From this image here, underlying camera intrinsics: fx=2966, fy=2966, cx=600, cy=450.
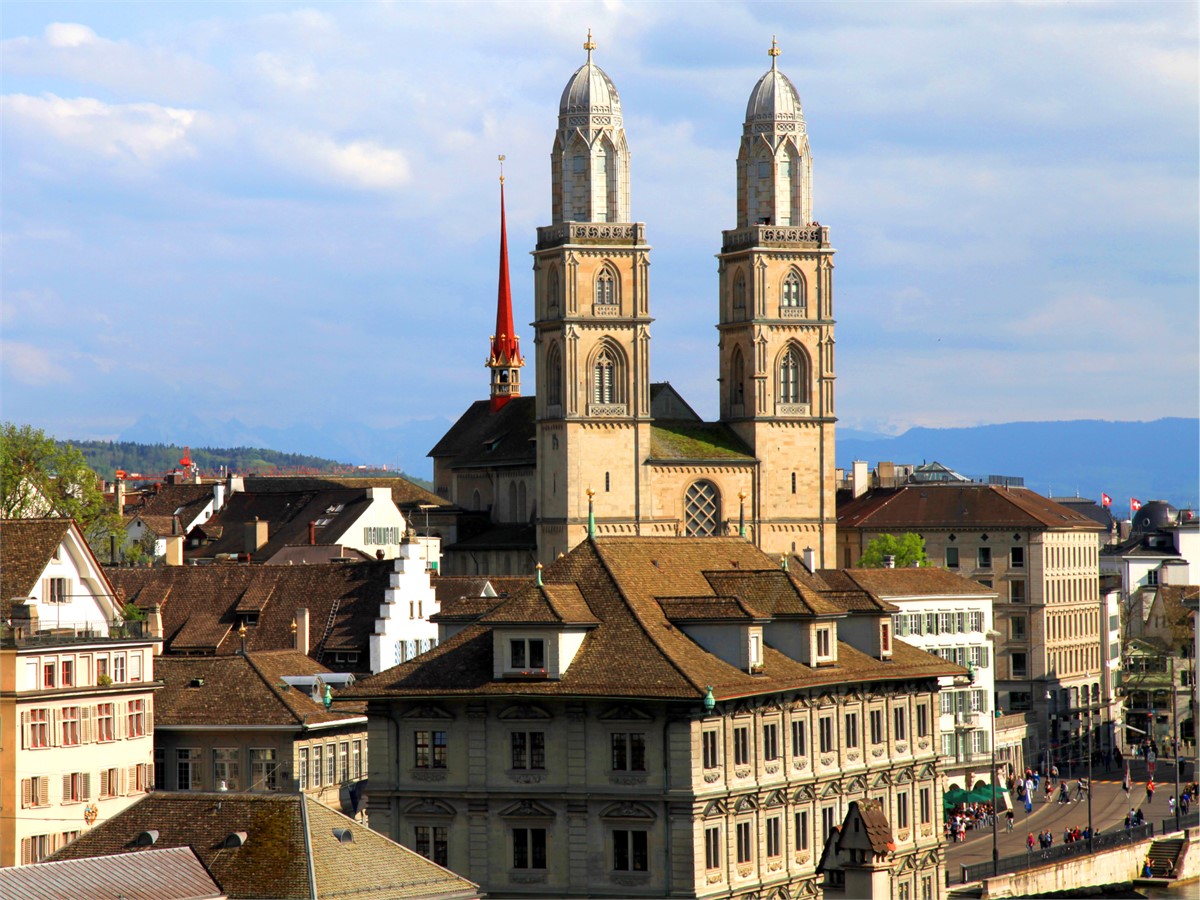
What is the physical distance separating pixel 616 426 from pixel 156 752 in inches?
3144

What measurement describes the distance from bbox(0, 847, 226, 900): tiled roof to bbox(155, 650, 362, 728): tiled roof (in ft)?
108

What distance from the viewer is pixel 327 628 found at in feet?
356

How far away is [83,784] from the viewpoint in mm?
84375

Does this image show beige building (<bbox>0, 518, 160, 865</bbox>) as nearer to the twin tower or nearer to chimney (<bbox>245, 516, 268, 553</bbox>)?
chimney (<bbox>245, 516, 268, 553</bbox>)

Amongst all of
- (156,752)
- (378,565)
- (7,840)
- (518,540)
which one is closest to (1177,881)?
(378,565)

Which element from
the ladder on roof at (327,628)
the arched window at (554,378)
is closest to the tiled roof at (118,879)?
the ladder on roof at (327,628)

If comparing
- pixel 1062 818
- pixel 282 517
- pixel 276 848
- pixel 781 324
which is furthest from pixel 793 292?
pixel 276 848

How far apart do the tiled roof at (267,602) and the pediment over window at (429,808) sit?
30.1 m

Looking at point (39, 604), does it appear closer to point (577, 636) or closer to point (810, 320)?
point (577, 636)

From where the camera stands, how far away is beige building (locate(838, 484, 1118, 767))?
549 feet

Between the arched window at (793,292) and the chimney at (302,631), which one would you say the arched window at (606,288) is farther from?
the chimney at (302,631)

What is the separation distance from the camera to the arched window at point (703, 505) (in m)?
171

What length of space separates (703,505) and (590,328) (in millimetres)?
12161

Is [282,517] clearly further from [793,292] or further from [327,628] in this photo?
[327,628]
